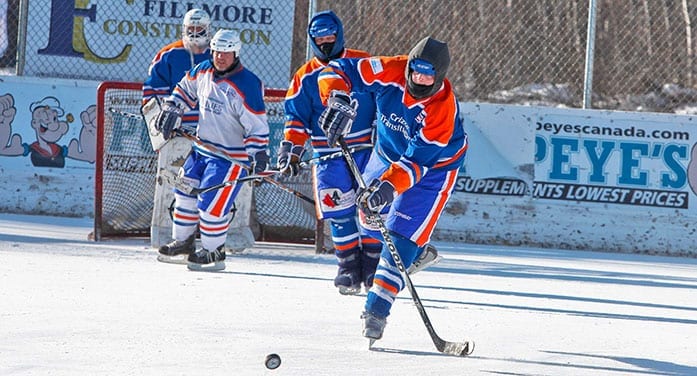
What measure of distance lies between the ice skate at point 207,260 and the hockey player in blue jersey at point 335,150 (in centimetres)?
96

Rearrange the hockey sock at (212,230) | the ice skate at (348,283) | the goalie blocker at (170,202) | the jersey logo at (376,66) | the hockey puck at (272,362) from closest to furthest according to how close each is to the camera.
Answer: the hockey puck at (272,362)
the jersey logo at (376,66)
the ice skate at (348,283)
the hockey sock at (212,230)
the goalie blocker at (170,202)

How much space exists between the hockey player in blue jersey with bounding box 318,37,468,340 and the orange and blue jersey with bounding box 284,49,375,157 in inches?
41.7

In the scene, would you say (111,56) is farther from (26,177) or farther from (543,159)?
(543,159)

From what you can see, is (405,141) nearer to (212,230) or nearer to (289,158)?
(289,158)

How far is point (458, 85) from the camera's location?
1393 cm

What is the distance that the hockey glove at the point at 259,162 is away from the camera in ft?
24.4

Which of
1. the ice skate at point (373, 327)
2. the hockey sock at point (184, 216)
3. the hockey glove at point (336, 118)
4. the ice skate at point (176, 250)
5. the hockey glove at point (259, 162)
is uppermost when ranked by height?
the hockey glove at point (336, 118)

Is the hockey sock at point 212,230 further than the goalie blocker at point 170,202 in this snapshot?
No

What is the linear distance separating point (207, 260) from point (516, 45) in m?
6.87

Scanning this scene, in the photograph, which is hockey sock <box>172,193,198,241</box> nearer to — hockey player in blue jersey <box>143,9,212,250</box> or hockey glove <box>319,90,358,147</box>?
hockey player in blue jersey <box>143,9,212,250</box>

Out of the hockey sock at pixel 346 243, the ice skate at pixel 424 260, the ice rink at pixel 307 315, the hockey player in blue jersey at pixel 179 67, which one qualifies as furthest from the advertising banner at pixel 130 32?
the ice skate at pixel 424 260

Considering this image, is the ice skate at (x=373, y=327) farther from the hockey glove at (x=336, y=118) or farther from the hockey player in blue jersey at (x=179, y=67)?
the hockey player in blue jersey at (x=179, y=67)

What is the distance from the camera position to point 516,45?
44.7 feet

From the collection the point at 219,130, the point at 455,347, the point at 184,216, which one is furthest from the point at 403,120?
the point at 184,216
